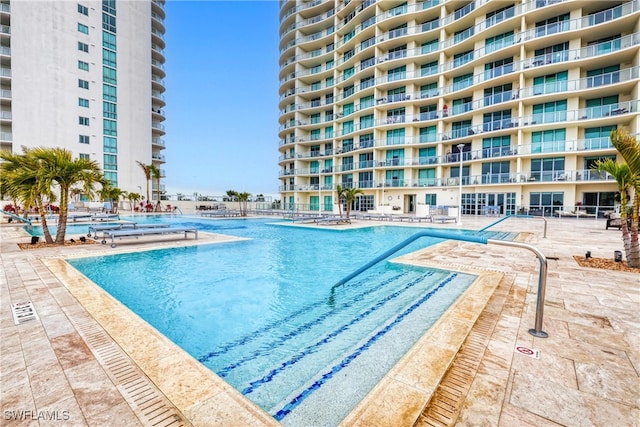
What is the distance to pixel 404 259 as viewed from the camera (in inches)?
320

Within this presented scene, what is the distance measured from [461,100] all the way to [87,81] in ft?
164

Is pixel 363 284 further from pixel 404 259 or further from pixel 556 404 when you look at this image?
pixel 556 404

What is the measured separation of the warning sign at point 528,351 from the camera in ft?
9.70

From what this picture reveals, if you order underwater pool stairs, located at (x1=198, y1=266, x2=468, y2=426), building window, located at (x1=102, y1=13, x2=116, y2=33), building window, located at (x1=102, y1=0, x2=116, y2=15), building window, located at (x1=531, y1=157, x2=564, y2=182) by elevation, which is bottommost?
underwater pool stairs, located at (x1=198, y1=266, x2=468, y2=426)

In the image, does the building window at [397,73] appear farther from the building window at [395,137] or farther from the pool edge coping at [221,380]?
the pool edge coping at [221,380]

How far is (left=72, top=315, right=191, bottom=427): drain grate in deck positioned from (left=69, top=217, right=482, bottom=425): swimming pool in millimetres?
850

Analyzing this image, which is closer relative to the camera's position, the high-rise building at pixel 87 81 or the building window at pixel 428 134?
the building window at pixel 428 134

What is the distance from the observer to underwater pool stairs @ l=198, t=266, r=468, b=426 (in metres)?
2.68

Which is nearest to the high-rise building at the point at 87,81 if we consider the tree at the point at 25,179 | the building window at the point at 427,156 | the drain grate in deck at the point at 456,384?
the tree at the point at 25,179

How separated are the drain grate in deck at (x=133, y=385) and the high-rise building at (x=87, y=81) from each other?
47446mm

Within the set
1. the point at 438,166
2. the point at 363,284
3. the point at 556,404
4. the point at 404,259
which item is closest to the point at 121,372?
the point at 556,404

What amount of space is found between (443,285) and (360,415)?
4.57 meters

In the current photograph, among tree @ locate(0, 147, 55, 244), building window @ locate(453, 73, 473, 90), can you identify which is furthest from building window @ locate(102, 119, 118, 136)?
building window @ locate(453, 73, 473, 90)

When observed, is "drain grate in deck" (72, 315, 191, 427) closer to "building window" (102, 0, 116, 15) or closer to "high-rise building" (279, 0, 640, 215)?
"high-rise building" (279, 0, 640, 215)
